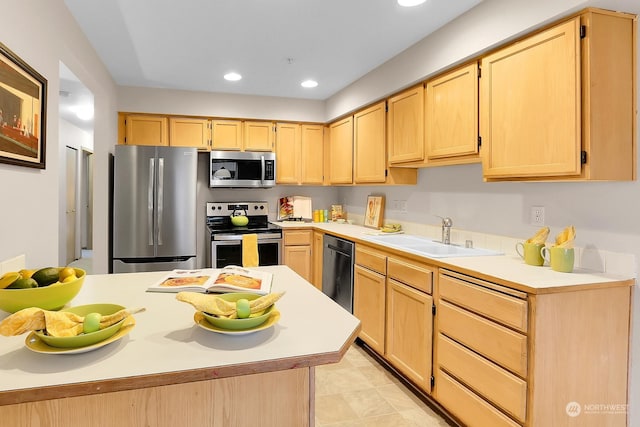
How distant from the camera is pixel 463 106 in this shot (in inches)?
100.0

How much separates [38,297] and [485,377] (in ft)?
6.14

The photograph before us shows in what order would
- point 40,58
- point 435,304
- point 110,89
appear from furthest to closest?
point 110,89, point 435,304, point 40,58

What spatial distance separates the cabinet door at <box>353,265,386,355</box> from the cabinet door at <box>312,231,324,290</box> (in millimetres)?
820

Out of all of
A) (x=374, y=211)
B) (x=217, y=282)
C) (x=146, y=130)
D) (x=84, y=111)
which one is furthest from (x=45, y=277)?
(x=84, y=111)

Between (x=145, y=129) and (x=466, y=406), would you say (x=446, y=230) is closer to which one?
(x=466, y=406)

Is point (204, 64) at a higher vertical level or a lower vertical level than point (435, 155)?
higher

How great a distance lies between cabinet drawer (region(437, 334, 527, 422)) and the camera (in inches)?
69.1

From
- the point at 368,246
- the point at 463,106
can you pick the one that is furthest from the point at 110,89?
the point at 463,106

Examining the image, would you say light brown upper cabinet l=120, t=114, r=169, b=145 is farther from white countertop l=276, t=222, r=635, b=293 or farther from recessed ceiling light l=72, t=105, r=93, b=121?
white countertop l=276, t=222, r=635, b=293

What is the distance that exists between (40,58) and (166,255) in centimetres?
231

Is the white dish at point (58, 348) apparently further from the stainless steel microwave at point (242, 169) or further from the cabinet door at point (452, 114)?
the stainless steel microwave at point (242, 169)

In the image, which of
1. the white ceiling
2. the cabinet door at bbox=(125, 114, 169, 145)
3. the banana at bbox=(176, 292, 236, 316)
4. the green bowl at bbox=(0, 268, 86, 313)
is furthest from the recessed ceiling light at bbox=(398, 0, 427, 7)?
the cabinet door at bbox=(125, 114, 169, 145)

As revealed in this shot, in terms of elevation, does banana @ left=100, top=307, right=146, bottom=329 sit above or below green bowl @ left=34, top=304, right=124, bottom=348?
above

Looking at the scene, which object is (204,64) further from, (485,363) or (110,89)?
(485,363)
